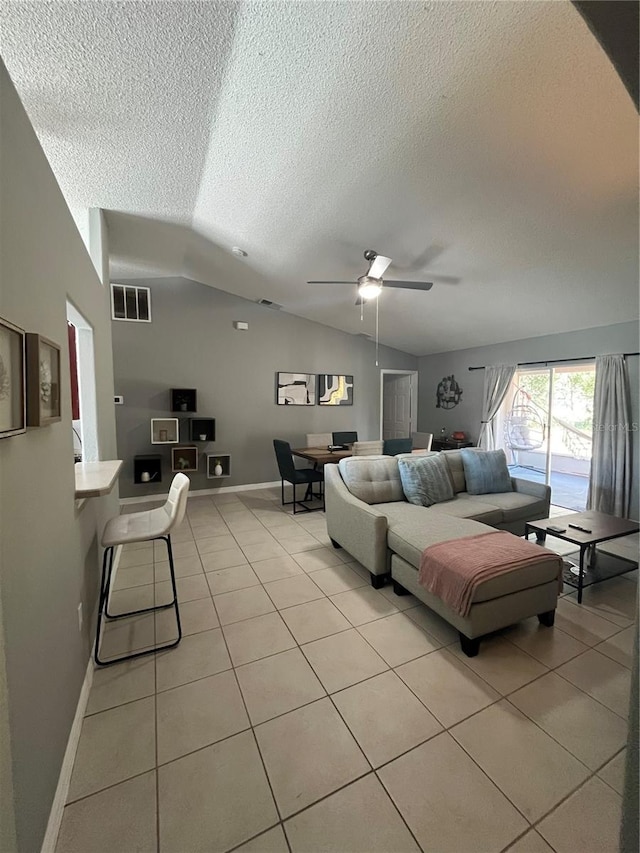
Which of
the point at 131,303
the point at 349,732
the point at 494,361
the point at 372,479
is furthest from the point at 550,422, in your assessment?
the point at 131,303

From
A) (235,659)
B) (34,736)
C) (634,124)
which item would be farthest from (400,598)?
(634,124)

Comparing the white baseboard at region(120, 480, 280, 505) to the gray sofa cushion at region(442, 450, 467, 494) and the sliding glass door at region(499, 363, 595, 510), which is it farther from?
the sliding glass door at region(499, 363, 595, 510)

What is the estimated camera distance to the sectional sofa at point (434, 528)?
1941 mm

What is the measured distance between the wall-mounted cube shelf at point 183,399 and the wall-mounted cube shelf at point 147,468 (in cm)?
76

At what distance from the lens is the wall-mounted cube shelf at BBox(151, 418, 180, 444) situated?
4.74 meters

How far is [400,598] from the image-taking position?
2484 mm

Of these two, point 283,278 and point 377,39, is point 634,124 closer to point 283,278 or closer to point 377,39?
point 377,39

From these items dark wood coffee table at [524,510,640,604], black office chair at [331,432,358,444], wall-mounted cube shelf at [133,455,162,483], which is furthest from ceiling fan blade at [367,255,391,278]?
wall-mounted cube shelf at [133,455,162,483]

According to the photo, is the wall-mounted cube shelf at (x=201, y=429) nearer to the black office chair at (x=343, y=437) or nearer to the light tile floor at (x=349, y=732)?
the black office chair at (x=343, y=437)

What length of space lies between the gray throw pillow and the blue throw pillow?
0.33 metres

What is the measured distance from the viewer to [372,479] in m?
3.18

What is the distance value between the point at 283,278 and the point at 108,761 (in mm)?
4245

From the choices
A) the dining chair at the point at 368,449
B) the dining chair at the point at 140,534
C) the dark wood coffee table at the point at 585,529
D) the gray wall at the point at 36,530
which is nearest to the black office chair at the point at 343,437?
the dining chair at the point at 368,449

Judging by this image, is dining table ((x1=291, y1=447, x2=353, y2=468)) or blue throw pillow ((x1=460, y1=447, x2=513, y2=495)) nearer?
blue throw pillow ((x1=460, y1=447, x2=513, y2=495))
